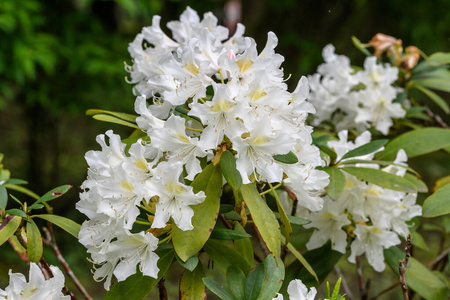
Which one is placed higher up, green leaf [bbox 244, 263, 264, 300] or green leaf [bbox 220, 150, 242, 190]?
green leaf [bbox 220, 150, 242, 190]

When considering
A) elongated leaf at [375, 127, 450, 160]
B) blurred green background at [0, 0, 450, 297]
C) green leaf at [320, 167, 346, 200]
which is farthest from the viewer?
blurred green background at [0, 0, 450, 297]

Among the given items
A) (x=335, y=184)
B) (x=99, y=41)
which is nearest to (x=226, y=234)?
(x=335, y=184)

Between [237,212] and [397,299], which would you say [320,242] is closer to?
[237,212]

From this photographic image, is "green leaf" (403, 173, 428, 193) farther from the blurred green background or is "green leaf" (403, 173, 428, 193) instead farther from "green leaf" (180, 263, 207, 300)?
the blurred green background

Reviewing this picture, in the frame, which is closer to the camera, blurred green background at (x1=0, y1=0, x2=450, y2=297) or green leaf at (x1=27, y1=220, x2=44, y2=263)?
green leaf at (x1=27, y1=220, x2=44, y2=263)

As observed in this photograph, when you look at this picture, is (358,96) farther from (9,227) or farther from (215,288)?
(9,227)

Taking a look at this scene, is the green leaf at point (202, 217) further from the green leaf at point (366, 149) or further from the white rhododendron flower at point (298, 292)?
the green leaf at point (366, 149)

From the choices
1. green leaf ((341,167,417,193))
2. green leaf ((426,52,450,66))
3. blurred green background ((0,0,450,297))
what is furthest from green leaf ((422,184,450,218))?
blurred green background ((0,0,450,297))

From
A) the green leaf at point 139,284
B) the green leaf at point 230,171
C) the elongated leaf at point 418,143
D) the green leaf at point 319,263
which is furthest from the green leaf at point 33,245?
the elongated leaf at point 418,143
